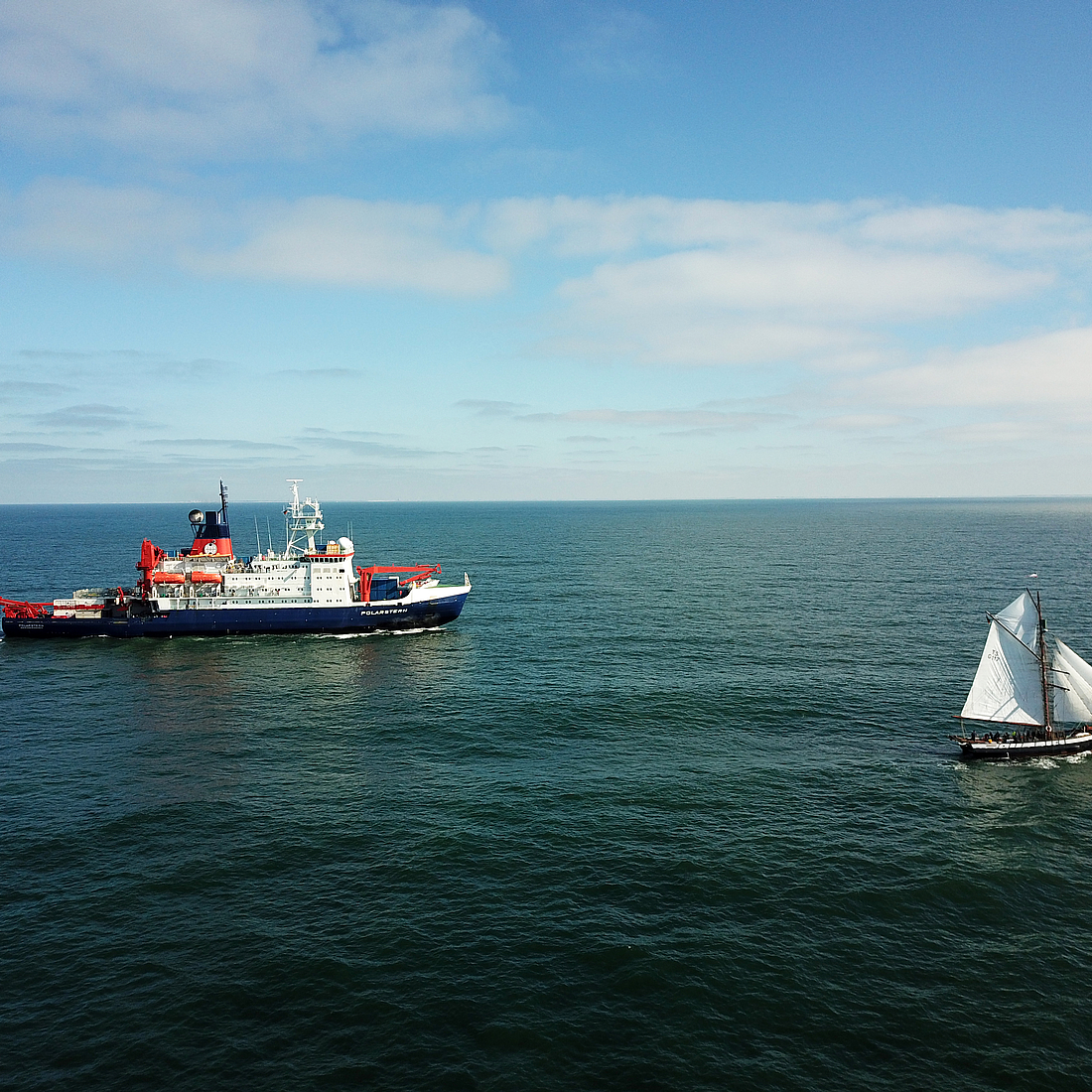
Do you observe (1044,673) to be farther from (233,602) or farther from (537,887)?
(233,602)

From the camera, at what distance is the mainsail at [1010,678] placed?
5572 cm

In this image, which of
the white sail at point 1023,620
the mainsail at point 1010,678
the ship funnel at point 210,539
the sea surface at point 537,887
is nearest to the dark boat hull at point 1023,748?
the sea surface at point 537,887

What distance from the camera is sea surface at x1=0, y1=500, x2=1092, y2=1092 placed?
27.5m

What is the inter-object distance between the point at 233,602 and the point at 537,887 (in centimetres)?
7683

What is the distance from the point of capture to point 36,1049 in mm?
27344

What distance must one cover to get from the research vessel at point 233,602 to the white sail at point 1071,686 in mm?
72425

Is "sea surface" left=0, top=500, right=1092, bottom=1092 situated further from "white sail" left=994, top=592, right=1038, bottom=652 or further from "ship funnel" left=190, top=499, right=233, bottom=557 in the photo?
"ship funnel" left=190, top=499, right=233, bottom=557

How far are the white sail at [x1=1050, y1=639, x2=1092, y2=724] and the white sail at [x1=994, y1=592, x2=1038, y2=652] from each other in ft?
6.29

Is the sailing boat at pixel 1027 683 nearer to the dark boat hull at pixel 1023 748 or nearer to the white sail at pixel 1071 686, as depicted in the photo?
the white sail at pixel 1071 686

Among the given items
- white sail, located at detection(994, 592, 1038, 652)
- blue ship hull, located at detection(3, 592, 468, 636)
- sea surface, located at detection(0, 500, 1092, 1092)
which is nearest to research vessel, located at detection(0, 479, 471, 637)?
blue ship hull, located at detection(3, 592, 468, 636)

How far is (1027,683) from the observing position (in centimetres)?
5631

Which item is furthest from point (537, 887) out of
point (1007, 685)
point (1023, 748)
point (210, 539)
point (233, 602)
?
point (210, 539)

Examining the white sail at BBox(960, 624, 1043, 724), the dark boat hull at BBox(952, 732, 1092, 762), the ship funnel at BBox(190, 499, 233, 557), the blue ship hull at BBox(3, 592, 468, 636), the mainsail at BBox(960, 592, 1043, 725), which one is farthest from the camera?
A: the ship funnel at BBox(190, 499, 233, 557)

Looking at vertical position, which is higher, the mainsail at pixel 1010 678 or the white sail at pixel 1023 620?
the white sail at pixel 1023 620
